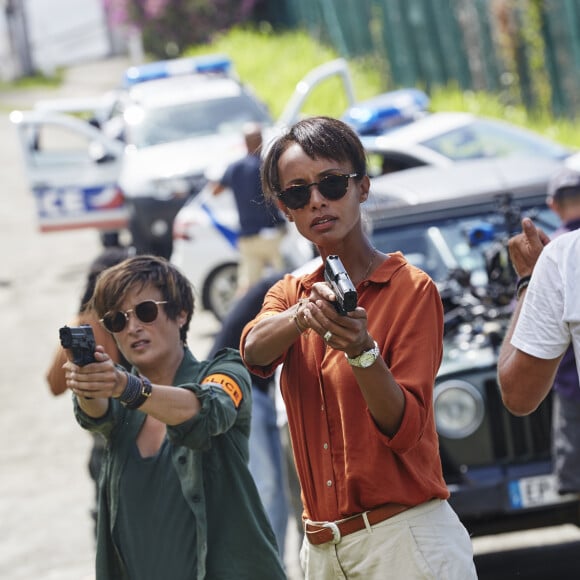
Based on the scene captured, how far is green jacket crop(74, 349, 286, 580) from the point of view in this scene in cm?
381

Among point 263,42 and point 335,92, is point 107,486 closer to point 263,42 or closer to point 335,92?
point 335,92

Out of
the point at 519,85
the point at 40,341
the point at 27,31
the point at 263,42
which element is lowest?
the point at 40,341

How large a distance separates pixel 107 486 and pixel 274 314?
96 centimetres

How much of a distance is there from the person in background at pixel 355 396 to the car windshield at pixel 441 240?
3.43 meters

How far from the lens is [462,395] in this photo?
6.23m

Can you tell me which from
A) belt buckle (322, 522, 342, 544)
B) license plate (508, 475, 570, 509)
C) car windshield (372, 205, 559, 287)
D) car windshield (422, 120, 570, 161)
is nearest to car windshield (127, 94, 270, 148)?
car windshield (422, 120, 570, 161)

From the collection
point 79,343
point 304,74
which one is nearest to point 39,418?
point 79,343

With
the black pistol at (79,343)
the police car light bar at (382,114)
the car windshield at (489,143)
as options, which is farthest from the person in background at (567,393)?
the police car light bar at (382,114)

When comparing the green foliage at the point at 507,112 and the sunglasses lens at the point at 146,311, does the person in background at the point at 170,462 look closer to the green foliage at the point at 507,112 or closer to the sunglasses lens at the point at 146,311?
the sunglasses lens at the point at 146,311

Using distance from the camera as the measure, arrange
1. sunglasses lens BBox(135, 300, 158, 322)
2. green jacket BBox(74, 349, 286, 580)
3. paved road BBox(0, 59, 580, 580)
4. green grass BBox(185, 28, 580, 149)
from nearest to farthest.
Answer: green jacket BBox(74, 349, 286, 580) < sunglasses lens BBox(135, 300, 158, 322) < paved road BBox(0, 59, 580, 580) < green grass BBox(185, 28, 580, 149)

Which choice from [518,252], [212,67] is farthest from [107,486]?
[212,67]

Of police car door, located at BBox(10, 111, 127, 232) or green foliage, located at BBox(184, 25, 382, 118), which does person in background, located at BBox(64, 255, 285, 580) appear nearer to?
police car door, located at BBox(10, 111, 127, 232)

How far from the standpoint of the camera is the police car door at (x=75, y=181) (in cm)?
1535

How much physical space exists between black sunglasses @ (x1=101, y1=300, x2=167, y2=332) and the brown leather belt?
881 millimetres
